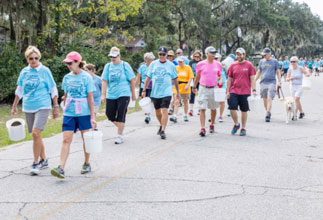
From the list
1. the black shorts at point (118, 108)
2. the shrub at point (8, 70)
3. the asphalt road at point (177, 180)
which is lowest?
the asphalt road at point (177, 180)

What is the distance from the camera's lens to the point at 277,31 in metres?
53.8

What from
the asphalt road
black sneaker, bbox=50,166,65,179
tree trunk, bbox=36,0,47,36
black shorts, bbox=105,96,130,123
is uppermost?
tree trunk, bbox=36,0,47,36

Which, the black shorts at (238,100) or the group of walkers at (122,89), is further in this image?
the black shorts at (238,100)

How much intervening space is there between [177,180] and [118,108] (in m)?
3.22

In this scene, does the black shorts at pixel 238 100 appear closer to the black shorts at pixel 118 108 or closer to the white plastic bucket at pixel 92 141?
the black shorts at pixel 118 108

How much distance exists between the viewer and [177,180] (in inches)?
271

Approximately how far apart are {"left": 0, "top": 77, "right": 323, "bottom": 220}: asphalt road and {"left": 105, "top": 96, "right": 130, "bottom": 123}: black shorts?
1.76 feet

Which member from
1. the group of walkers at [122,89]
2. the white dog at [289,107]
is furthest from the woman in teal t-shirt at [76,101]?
the white dog at [289,107]

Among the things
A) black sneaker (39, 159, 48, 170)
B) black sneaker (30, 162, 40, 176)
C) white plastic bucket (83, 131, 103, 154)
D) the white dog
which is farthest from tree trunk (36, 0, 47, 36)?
white plastic bucket (83, 131, 103, 154)

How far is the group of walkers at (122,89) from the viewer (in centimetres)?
699

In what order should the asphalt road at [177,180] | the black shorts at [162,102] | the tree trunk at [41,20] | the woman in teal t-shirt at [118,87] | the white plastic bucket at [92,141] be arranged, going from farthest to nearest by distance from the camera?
the tree trunk at [41,20] → the black shorts at [162,102] → the woman in teal t-shirt at [118,87] → the white plastic bucket at [92,141] → the asphalt road at [177,180]

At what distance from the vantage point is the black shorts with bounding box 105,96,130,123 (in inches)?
384

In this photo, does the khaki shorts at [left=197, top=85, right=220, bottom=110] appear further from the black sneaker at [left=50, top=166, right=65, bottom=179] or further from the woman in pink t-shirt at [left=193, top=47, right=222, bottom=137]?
the black sneaker at [left=50, top=166, right=65, bottom=179]

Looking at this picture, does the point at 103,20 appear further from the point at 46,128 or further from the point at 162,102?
the point at 162,102
